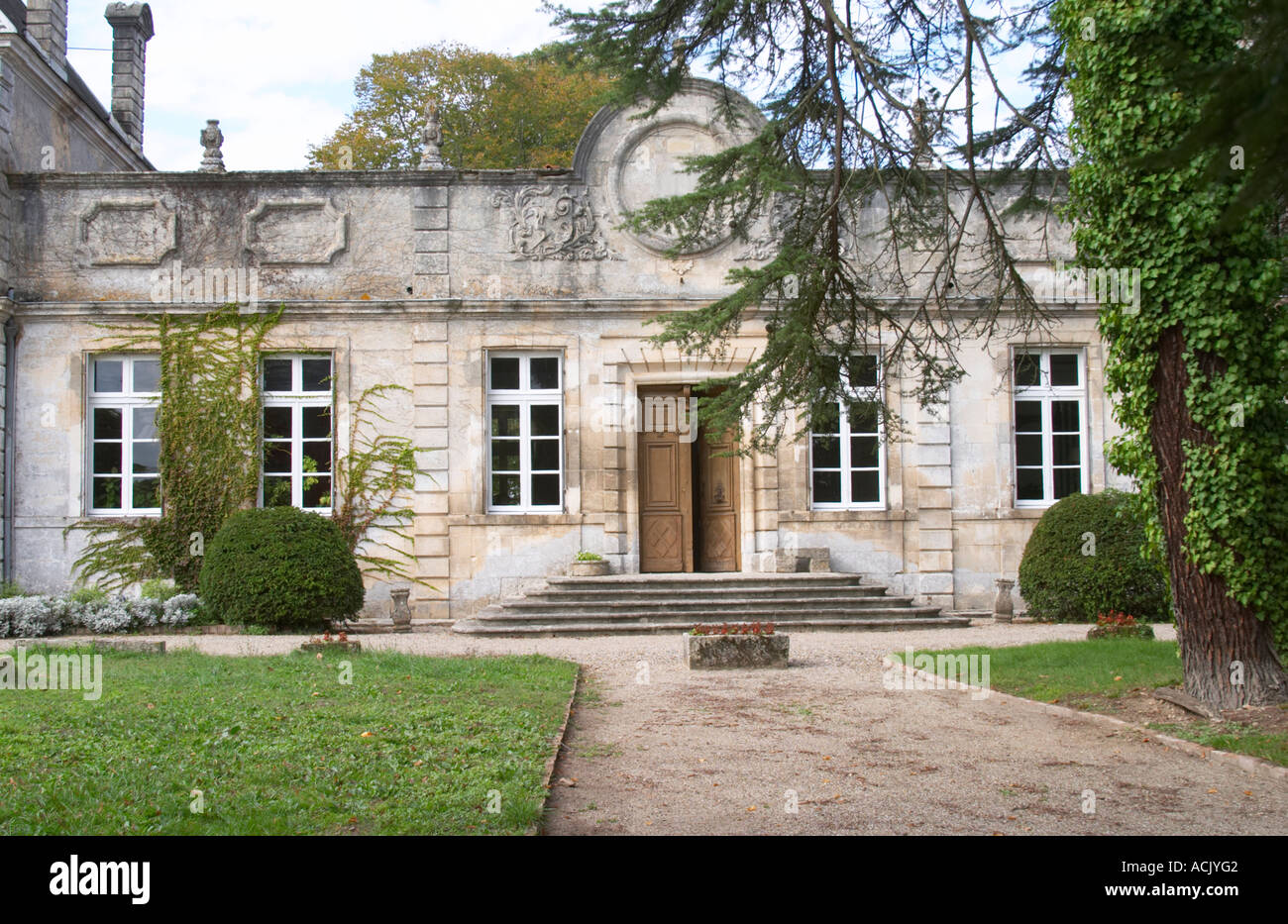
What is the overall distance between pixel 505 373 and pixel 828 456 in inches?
170

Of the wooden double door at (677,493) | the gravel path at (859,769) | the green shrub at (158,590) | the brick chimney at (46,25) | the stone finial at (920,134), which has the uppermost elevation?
the brick chimney at (46,25)

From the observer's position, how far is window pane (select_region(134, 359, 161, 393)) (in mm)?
14516

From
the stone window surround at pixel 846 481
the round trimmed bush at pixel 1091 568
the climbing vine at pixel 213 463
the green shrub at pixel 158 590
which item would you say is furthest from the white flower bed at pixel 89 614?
the round trimmed bush at pixel 1091 568

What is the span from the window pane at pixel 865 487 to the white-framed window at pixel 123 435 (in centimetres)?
878

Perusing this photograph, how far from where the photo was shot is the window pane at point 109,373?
14484 millimetres

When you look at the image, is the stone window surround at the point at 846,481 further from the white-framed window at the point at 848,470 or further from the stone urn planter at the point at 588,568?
the stone urn planter at the point at 588,568

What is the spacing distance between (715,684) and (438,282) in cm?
781

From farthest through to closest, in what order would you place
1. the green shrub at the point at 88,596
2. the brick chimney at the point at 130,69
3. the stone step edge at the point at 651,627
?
the brick chimney at the point at 130,69
the green shrub at the point at 88,596
the stone step edge at the point at 651,627

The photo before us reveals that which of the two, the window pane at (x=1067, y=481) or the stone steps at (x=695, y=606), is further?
the window pane at (x=1067, y=481)

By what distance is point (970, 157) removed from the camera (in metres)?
7.77

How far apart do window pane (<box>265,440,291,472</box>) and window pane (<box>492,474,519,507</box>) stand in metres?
2.63

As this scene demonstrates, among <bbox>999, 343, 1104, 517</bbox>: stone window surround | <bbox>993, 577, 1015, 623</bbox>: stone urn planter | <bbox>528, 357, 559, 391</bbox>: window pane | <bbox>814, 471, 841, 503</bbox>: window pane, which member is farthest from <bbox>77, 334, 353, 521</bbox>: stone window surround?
<bbox>999, 343, 1104, 517</bbox>: stone window surround

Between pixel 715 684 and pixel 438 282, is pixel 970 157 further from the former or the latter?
pixel 438 282

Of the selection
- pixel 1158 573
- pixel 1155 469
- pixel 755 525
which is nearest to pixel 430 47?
pixel 755 525
